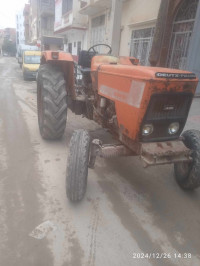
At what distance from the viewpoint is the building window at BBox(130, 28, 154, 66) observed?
9.61 meters

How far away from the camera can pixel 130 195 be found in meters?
2.85

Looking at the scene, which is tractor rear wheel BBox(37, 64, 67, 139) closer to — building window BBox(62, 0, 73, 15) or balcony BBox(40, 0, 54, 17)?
building window BBox(62, 0, 73, 15)

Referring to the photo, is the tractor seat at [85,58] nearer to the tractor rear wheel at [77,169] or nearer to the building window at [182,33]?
the tractor rear wheel at [77,169]

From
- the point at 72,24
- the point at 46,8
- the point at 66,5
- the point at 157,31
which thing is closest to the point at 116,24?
the point at 157,31

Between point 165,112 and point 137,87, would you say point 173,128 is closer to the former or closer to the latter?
point 165,112

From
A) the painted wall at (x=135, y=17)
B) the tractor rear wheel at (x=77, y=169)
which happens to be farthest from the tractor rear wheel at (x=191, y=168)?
the painted wall at (x=135, y=17)

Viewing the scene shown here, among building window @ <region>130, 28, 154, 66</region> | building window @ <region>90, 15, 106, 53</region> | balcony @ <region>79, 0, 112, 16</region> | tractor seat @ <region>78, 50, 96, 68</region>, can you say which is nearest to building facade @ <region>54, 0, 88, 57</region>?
balcony @ <region>79, 0, 112, 16</region>

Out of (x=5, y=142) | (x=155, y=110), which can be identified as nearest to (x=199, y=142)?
(x=155, y=110)

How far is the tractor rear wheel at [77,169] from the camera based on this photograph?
2.44 metres

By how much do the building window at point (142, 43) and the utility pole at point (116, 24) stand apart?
3.79 feet

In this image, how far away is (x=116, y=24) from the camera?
1134 cm

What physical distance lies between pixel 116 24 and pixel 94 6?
2944mm

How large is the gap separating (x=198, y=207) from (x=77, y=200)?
4.84ft

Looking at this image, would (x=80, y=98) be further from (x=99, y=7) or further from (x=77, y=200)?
(x=99, y=7)
